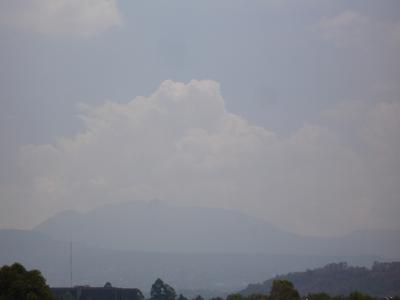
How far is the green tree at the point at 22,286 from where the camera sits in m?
63.2

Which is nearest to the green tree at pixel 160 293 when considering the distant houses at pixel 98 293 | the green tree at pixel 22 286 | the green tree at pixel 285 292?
the distant houses at pixel 98 293

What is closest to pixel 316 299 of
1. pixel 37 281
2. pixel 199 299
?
pixel 199 299

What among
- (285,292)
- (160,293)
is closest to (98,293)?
(160,293)

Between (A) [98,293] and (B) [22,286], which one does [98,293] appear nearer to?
(A) [98,293]

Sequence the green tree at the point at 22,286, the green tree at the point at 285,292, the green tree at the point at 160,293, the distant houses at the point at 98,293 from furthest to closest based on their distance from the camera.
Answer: the green tree at the point at 160,293 → the distant houses at the point at 98,293 → the green tree at the point at 285,292 → the green tree at the point at 22,286

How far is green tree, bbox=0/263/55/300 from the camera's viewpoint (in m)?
63.2

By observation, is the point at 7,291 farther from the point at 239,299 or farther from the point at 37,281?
the point at 239,299

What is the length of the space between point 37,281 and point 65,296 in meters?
76.3

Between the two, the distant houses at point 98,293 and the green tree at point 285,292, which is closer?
the green tree at point 285,292

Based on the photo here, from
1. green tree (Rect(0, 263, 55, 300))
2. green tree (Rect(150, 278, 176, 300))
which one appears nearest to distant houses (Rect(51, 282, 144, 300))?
green tree (Rect(150, 278, 176, 300))

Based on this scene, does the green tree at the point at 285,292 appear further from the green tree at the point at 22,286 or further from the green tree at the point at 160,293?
the green tree at the point at 160,293

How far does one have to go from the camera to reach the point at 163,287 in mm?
148875

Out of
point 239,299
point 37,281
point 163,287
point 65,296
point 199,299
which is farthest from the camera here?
point 163,287

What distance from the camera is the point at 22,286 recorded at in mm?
63219
